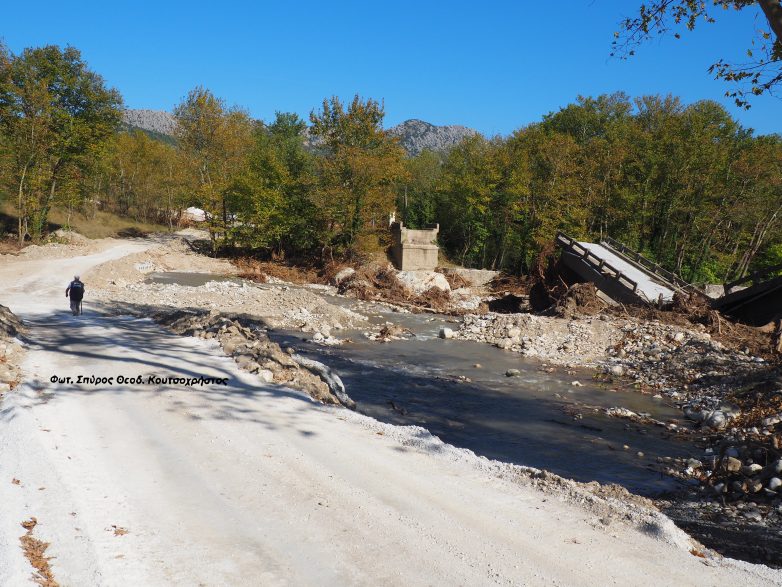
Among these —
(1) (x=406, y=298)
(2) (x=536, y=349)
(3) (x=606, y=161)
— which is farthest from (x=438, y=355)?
(3) (x=606, y=161)

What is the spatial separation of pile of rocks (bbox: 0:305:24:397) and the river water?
670 centimetres

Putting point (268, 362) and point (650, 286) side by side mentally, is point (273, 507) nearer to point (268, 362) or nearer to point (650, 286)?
point (268, 362)

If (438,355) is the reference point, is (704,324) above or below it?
above

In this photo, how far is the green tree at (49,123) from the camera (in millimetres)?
31641

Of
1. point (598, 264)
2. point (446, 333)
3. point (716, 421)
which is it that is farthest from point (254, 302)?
point (716, 421)

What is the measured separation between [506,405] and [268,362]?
20.0 ft

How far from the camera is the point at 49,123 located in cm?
3262

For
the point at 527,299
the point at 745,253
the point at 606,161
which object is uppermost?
the point at 606,161

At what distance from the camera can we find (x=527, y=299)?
30922 mm

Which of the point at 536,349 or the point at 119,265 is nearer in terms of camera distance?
the point at 536,349

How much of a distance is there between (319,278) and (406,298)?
7.46m

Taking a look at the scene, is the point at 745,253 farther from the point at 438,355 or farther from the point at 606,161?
the point at 438,355

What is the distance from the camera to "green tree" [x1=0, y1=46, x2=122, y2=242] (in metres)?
31.6

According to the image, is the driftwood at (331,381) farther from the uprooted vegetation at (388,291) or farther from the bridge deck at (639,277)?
the uprooted vegetation at (388,291)
